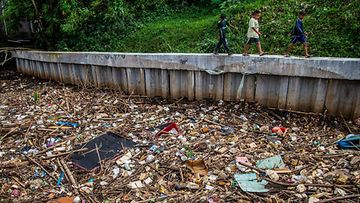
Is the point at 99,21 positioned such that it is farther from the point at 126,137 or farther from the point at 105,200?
the point at 105,200

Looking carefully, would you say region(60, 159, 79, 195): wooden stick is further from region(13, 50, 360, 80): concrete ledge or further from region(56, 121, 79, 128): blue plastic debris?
region(13, 50, 360, 80): concrete ledge

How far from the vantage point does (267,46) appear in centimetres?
679

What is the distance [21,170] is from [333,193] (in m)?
4.58

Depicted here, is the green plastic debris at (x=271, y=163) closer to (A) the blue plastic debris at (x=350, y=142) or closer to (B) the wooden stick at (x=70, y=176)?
(A) the blue plastic debris at (x=350, y=142)

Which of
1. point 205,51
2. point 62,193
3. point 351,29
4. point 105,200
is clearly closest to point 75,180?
point 62,193

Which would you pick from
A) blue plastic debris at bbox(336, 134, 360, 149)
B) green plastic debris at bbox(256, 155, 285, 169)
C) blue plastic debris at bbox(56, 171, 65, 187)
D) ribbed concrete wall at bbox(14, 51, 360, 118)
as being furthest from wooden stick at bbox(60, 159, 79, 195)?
blue plastic debris at bbox(336, 134, 360, 149)

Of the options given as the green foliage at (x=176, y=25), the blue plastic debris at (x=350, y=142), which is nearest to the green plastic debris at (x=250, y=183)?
the blue plastic debris at (x=350, y=142)

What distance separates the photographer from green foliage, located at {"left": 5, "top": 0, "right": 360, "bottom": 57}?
6.57m

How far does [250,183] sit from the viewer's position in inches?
159

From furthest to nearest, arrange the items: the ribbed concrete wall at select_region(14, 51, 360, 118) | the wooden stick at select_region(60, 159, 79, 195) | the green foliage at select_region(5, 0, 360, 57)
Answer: the green foliage at select_region(5, 0, 360, 57), the ribbed concrete wall at select_region(14, 51, 360, 118), the wooden stick at select_region(60, 159, 79, 195)

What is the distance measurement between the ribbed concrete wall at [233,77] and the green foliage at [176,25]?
1.05m

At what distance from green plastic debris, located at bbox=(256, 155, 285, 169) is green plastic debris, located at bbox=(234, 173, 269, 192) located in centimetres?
28

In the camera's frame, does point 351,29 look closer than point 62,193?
No

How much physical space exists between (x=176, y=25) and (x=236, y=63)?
12.9ft
